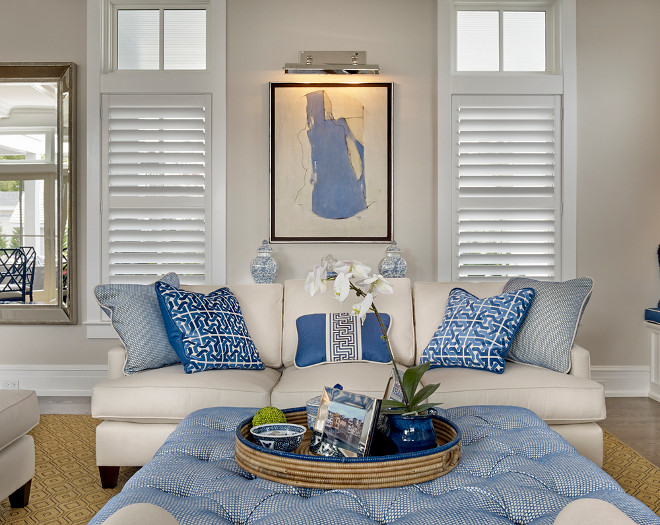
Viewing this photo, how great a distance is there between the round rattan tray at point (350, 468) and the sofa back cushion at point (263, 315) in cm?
165

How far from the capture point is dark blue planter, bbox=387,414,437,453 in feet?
5.48

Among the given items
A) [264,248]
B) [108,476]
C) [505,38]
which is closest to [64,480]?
[108,476]

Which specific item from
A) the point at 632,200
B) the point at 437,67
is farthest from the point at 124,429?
the point at 632,200

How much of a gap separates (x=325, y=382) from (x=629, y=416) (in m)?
2.29

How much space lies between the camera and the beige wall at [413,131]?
436 centimetres

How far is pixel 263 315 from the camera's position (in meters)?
3.32

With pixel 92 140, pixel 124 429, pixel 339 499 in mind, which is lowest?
pixel 124 429

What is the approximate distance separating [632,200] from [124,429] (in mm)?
3780

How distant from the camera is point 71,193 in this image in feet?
14.3

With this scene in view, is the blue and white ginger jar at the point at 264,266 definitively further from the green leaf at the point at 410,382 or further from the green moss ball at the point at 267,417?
the green leaf at the point at 410,382

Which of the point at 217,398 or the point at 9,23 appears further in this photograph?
the point at 9,23

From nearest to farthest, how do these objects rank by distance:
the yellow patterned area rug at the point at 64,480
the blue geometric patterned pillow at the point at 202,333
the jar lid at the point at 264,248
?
the yellow patterned area rug at the point at 64,480 → the blue geometric patterned pillow at the point at 202,333 → the jar lid at the point at 264,248

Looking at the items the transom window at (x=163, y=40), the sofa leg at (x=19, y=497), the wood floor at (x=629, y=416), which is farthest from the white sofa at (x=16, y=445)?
the transom window at (x=163, y=40)

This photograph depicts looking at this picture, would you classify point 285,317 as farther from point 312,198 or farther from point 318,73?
point 318,73
